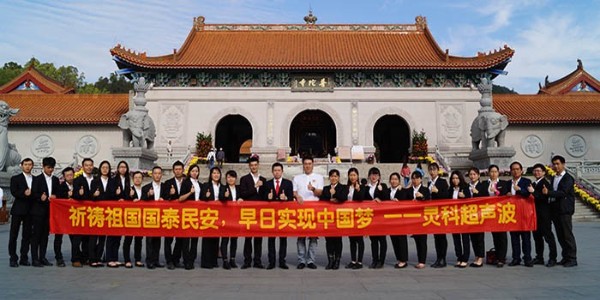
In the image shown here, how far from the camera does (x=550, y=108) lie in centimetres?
2234

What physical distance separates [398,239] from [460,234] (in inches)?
35.5

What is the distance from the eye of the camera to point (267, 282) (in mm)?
4969

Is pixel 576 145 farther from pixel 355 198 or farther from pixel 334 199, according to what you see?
pixel 334 199

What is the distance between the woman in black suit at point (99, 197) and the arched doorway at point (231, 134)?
19.0 m

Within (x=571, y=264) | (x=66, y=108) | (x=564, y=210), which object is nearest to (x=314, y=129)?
(x=66, y=108)

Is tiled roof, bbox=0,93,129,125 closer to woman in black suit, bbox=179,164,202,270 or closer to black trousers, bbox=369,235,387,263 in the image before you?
woman in black suit, bbox=179,164,202,270

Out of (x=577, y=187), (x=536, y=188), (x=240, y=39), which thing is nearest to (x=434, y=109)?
(x=577, y=187)

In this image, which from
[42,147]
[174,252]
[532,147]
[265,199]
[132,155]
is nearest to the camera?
[174,252]

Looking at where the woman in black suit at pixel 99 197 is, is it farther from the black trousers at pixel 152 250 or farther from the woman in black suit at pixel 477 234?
the woman in black suit at pixel 477 234

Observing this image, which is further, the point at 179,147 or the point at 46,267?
the point at 179,147

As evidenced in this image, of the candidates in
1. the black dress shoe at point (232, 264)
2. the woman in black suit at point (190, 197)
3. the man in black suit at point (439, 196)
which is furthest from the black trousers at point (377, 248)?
the woman in black suit at point (190, 197)

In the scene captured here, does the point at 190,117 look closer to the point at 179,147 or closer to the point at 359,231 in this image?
the point at 179,147

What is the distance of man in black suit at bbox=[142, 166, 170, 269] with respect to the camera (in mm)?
5965

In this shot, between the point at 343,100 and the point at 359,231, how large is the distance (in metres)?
16.6
